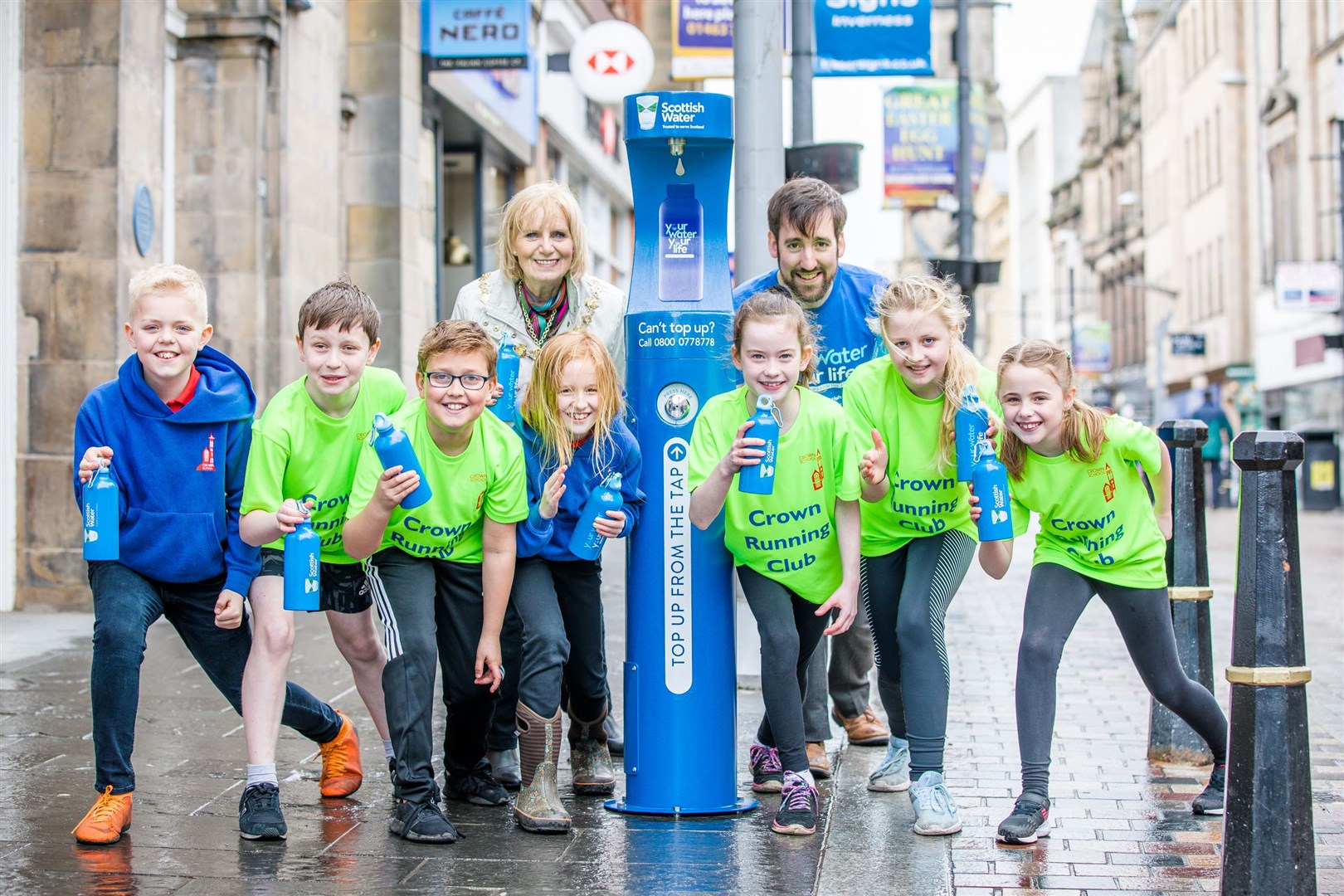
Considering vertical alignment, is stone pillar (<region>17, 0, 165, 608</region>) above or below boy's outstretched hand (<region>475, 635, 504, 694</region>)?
above

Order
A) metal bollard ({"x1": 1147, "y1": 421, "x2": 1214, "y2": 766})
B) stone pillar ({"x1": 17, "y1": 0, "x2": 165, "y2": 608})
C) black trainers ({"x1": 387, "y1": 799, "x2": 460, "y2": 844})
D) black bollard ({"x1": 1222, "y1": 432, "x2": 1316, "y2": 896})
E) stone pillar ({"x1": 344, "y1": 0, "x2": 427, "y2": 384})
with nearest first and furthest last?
black bollard ({"x1": 1222, "y1": 432, "x2": 1316, "y2": 896}), black trainers ({"x1": 387, "y1": 799, "x2": 460, "y2": 844}), metal bollard ({"x1": 1147, "y1": 421, "x2": 1214, "y2": 766}), stone pillar ({"x1": 17, "y1": 0, "x2": 165, "y2": 608}), stone pillar ({"x1": 344, "y1": 0, "x2": 427, "y2": 384})

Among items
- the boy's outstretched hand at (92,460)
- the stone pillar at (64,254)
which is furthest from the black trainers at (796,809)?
the stone pillar at (64,254)

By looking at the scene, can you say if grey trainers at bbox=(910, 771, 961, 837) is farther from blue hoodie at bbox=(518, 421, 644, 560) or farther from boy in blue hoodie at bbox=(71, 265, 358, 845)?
boy in blue hoodie at bbox=(71, 265, 358, 845)

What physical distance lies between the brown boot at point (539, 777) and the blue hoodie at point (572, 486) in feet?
1.67

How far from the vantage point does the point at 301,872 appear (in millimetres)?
4242

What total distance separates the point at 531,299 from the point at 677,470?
2.85 ft

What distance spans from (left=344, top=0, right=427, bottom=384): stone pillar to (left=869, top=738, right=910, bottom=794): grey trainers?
947 cm

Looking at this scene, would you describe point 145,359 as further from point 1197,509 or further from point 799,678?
point 1197,509

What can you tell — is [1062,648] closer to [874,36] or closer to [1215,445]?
[874,36]

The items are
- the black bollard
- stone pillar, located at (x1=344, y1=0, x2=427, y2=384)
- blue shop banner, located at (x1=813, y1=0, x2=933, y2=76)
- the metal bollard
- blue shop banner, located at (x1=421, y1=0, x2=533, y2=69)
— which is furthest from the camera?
blue shop banner, located at (x1=421, y1=0, x2=533, y2=69)

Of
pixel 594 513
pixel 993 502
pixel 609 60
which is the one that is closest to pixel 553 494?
pixel 594 513

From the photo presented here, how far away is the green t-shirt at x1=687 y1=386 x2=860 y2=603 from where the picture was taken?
15.7 ft

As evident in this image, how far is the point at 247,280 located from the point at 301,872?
8186mm

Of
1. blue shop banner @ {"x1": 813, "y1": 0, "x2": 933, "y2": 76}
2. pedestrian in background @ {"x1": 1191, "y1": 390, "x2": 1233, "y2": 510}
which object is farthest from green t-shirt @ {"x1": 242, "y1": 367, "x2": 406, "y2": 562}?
pedestrian in background @ {"x1": 1191, "y1": 390, "x2": 1233, "y2": 510}
